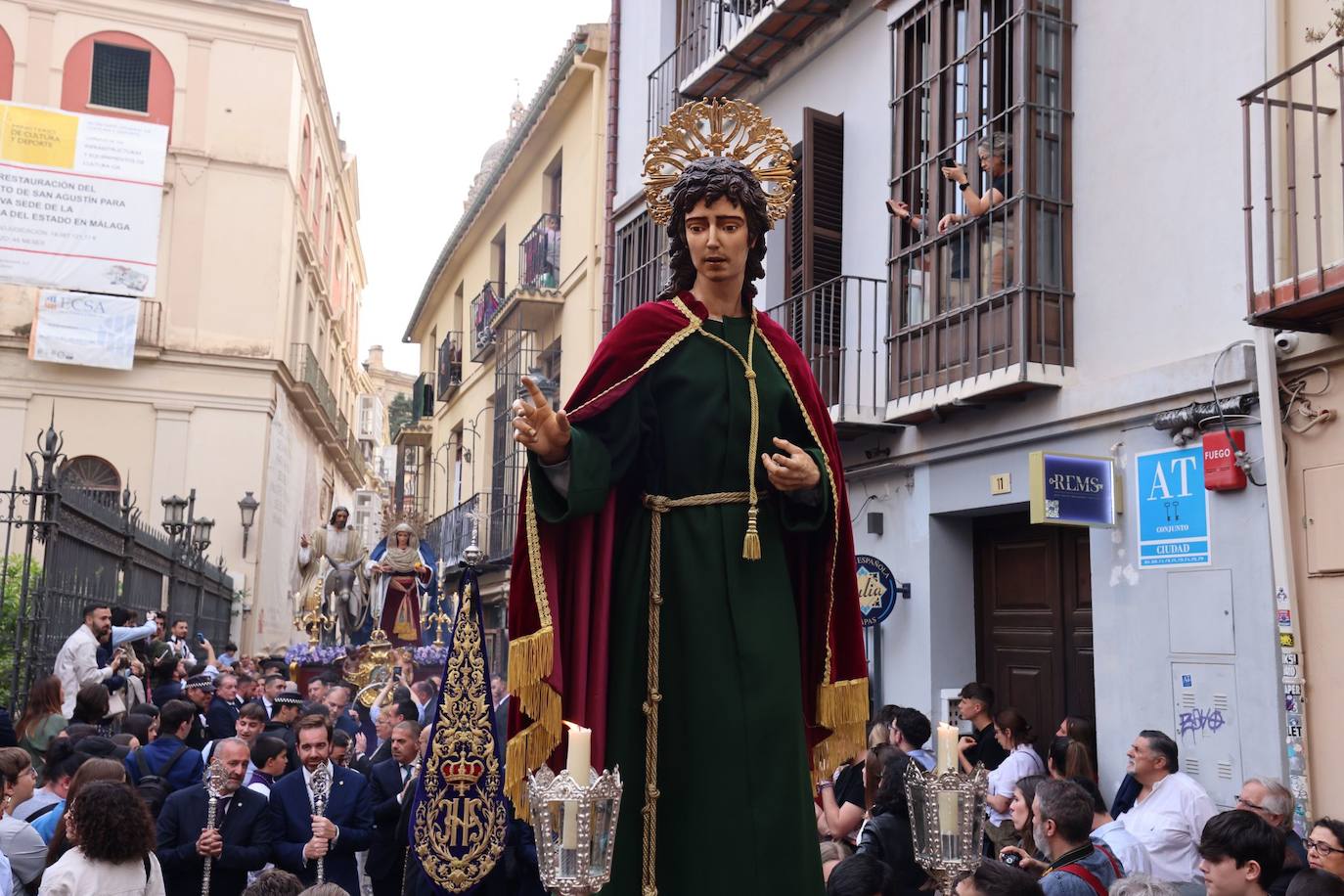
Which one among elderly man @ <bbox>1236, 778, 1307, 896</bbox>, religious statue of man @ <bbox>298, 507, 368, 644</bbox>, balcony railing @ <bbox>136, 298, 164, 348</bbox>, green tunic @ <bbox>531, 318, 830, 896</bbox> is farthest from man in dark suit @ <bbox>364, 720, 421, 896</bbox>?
balcony railing @ <bbox>136, 298, 164, 348</bbox>

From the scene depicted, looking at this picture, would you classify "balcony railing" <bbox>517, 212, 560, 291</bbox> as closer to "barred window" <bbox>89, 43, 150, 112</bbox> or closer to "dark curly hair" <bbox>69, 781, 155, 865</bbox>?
"barred window" <bbox>89, 43, 150, 112</bbox>

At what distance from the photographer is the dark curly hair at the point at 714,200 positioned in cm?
315

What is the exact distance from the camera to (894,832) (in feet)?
16.3

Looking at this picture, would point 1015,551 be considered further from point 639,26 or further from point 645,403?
point 639,26

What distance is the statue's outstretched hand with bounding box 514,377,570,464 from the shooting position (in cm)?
273

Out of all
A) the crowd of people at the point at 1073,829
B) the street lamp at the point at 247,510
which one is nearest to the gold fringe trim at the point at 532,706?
the crowd of people at the point at 1073,829

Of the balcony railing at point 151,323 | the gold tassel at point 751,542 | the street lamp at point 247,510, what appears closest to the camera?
the gold tassel at point 751,542

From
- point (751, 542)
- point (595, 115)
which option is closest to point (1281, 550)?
point (751, 542)

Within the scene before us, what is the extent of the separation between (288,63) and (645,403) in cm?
2196

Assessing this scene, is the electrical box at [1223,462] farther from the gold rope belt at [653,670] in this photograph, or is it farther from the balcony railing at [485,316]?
the balcony railing at [485,316]

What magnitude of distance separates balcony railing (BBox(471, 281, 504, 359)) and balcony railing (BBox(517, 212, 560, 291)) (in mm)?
1242

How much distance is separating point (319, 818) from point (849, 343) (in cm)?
607

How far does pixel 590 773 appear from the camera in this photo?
7.34 feet

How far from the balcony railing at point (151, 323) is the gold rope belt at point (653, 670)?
20.3 m
